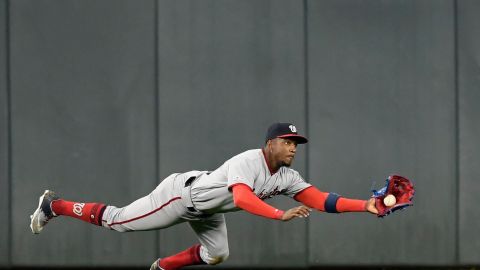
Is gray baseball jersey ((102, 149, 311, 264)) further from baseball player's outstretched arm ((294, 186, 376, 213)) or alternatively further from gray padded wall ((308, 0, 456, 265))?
gray padded wall ((308, 0, 456, 265))

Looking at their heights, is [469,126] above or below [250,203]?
above

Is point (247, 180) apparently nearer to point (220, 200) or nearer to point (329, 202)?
point (220, 200)

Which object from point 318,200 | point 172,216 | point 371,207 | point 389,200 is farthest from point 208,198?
point 389,200

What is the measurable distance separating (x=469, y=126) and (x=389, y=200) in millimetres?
3397

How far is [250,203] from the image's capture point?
674 centimetres

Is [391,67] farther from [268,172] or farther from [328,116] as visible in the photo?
[268,172]

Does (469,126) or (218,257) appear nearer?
(218,257)

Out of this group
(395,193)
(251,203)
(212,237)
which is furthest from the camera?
(212,237)

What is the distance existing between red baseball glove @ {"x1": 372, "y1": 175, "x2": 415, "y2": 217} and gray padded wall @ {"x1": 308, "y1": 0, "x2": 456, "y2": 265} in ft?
9.77

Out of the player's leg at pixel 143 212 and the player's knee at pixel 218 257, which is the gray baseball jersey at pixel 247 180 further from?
the player's knee at pixel 218 257

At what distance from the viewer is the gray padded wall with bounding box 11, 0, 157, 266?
9.80m

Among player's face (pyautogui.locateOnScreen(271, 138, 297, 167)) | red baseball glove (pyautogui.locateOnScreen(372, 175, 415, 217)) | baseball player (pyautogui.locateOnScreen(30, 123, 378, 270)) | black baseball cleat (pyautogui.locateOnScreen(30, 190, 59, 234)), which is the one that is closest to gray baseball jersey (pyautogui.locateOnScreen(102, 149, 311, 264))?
baseball player (pyautogui.locateOnScreen(30, 123, 378, 270))

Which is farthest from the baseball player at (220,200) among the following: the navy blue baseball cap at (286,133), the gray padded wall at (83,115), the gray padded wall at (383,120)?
the gray padded wall at (383,120)

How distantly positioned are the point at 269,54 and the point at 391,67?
129cm
